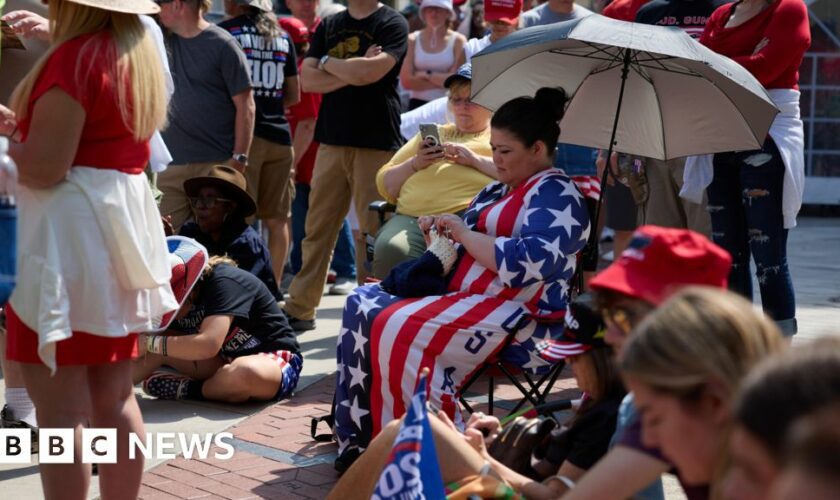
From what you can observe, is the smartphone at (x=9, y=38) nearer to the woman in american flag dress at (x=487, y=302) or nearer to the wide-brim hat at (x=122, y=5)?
the wide-brim hat at (x=122, y=5)

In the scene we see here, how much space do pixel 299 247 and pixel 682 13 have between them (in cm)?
363

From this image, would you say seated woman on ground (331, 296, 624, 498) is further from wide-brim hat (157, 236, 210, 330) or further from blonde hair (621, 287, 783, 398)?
wide-brim hat (157, 236, 210, 330)

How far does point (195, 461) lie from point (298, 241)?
13.0 ft

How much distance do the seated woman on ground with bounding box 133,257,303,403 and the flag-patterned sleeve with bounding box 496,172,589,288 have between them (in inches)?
56.3

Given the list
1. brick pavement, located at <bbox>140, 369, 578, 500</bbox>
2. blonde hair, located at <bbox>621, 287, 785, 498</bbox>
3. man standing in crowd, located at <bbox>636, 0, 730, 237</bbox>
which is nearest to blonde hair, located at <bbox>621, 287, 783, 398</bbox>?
blonde hair, located at <bbox>621, 287, 785, 498</bbox>

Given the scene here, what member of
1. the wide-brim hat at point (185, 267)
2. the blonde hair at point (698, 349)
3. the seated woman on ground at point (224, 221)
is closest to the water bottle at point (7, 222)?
the blonde hair at point (698, 349)

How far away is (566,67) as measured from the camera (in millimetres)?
5109

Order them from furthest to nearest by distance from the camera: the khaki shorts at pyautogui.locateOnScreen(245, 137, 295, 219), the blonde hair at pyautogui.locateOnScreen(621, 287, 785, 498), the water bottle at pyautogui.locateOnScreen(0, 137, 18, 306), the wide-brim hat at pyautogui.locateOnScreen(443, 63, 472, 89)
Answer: the khaki shorts at pyautogui.locateOnScreen(245, 137, 295, 219)
the wide-brim hat at pyautogui.locateOnScreen(443, 63, 472, 89)
the water bottle at pyautogui.locateOnScreen(0, 137, 18, 306)
the blonde hair at pyautogui.locateOnScreen(621, 287, 785, 498)

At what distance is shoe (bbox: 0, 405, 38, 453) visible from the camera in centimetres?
470

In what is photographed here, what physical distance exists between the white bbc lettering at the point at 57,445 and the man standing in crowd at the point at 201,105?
3211mm

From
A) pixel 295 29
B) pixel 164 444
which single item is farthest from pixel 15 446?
pixel 295 29

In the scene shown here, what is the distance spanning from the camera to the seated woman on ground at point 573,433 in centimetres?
313

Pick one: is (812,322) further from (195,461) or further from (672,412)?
(672,412)

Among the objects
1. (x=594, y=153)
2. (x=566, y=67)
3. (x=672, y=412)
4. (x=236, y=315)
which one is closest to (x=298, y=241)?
(x=594, y=153)
